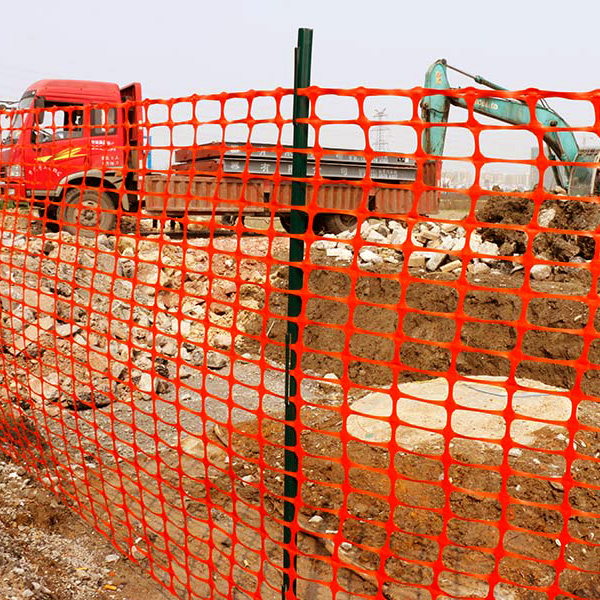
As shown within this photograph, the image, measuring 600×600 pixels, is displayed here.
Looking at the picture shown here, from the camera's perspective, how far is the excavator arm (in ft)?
35.5

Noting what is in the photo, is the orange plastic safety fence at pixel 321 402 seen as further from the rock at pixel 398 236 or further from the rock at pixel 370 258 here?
the rock at pixel 398 236

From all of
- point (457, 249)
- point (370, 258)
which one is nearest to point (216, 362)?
point (370, 258)

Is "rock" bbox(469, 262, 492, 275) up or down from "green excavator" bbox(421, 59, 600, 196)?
down

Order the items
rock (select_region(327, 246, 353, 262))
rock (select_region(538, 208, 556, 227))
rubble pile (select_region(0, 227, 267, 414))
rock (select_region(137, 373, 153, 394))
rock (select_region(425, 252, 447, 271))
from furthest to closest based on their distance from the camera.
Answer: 1. rock (select_region(538, 208, 556, 227))
2. rock (select_region(327, 246, 353, 262))
3. rock (select_region(425, 252, 447, 271))
4. rock (select_region(137, 373, 153, 394))
5. rubble pile (select_region(0, 227, 267, 414))

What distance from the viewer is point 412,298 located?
7820 millimetres

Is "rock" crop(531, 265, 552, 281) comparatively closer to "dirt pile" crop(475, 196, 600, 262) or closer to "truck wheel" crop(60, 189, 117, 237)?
"dirt pile" crop(475, 196, 600, 262)

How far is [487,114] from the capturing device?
1208 cm

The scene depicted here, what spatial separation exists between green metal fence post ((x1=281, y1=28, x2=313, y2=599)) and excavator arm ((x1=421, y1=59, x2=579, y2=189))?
29.3ft

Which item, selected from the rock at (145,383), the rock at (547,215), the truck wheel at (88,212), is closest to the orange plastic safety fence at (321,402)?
the rock at (145,383)

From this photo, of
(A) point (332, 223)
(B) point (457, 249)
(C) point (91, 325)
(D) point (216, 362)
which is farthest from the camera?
(A) point (332, 223)

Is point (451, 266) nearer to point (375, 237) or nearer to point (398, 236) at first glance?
point (398, 236)

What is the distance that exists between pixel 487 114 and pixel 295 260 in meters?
11.2

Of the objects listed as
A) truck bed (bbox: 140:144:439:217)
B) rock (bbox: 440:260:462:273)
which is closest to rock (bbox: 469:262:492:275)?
rock (bbox: 440:260:462:273)

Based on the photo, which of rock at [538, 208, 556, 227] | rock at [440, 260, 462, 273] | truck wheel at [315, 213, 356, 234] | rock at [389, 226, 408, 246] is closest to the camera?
rock at [440, 260, 462, 273]
